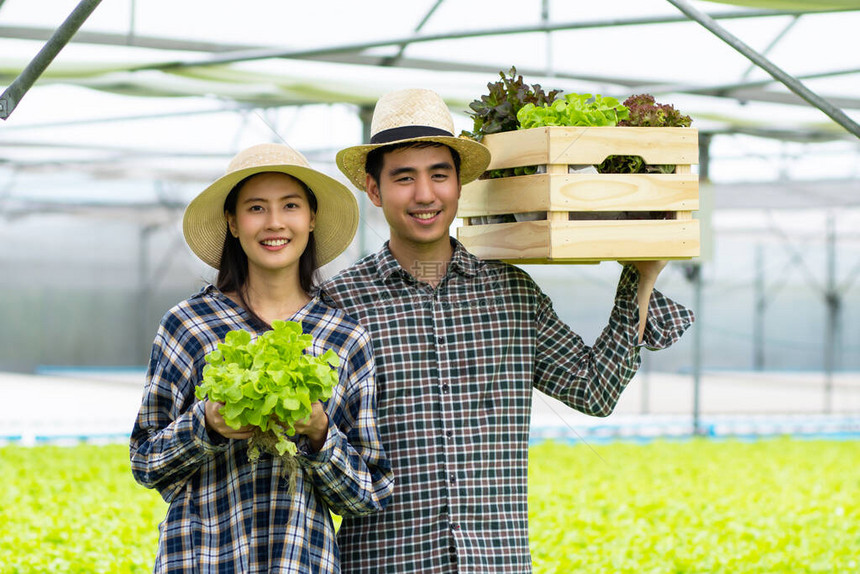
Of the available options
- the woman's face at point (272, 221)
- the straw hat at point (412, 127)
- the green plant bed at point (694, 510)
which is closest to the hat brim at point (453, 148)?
the straw hat at point (412, 127)

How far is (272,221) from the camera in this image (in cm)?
217

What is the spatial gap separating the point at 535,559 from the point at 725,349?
A: 402 inches

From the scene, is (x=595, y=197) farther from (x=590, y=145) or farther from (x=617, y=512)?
(x=617, y=512)

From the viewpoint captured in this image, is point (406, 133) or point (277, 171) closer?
point (277, 171)

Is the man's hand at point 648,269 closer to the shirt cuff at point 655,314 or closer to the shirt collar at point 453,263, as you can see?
the shirt cuff at point 655,314

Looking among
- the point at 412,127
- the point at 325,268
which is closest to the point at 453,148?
the point at 412,127

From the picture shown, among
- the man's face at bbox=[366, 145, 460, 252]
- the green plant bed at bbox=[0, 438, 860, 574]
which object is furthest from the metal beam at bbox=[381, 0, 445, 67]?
the man's face at bbox=[366, 145, 460, 252]

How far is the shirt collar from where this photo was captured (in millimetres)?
2410

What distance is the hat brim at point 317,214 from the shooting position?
2217 millimetres

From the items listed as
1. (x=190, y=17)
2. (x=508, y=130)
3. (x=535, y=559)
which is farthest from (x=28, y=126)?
(x=508, y=130)

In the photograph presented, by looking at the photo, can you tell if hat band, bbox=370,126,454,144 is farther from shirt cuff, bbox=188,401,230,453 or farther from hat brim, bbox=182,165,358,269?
shirt cuff, bbox=188,401,230,453

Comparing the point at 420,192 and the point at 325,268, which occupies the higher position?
Answer: the point at 325,268

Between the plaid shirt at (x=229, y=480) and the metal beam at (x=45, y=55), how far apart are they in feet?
2.73

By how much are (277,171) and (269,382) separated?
598mm
